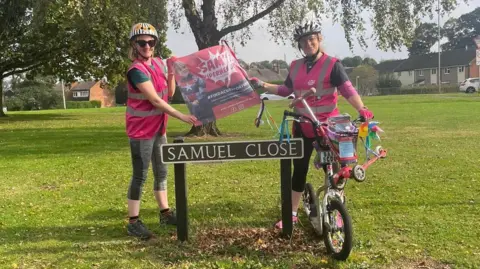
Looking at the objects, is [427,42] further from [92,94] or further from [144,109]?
[144,109]

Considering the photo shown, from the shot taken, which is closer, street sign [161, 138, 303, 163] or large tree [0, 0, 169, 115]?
street sign [161, 138, 303, 163]

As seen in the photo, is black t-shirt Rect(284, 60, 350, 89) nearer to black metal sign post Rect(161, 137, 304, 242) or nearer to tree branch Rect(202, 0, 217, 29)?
black metal sign post Rect(161, 137, 304, 242)

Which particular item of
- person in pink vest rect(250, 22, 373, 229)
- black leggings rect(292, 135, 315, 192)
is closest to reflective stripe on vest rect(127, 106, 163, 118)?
person in pink vest rect(250, 22, 373, 229)

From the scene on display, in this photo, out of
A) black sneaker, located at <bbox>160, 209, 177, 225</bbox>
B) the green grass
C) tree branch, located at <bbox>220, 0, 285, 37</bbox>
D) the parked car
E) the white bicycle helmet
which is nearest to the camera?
the green grass

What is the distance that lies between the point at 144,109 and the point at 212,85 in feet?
2.29

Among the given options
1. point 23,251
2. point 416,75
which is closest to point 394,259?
point 23,251

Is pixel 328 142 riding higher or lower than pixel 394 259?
higher

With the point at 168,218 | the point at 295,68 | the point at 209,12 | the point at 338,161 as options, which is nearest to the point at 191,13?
the point at 209,12

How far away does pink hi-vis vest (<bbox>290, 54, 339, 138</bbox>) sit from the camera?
4.39 meters

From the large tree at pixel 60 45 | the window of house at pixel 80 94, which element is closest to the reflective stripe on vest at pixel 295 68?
the large tree at pixel 60 45

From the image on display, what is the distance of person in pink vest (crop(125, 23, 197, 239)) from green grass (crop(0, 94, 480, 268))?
0.61 metres

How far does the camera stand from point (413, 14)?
564 inches

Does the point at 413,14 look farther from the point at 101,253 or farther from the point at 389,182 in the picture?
the point at 101,253

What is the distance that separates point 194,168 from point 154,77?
4.67 meters
